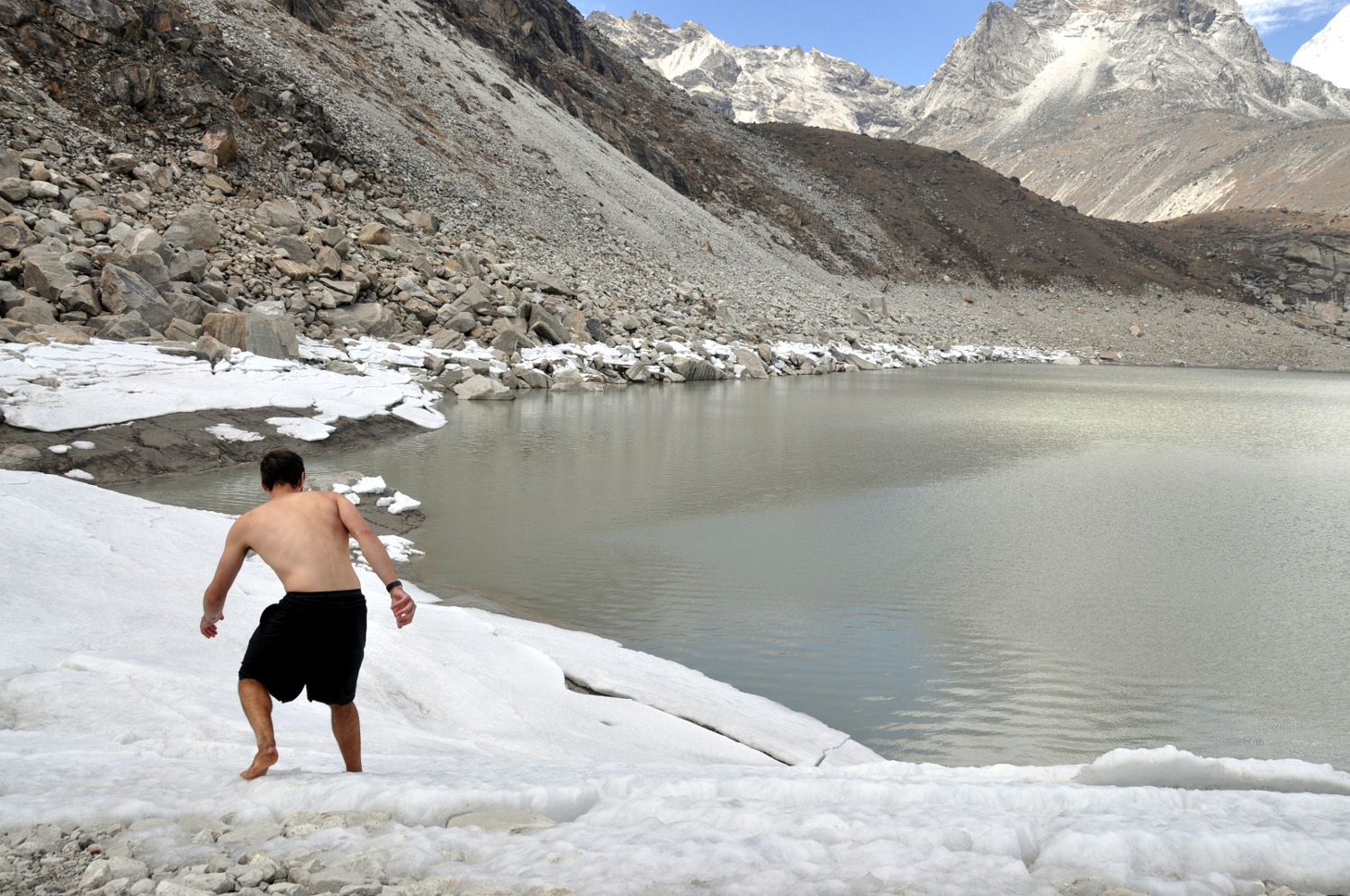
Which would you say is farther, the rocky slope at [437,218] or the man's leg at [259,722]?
the rocky slope at [437,218]

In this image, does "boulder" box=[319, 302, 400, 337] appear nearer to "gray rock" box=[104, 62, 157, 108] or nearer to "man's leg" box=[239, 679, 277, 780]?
"gray rock" box=[104, 62, 157, 108]

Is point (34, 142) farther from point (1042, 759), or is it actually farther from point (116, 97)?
point (1042, 759)

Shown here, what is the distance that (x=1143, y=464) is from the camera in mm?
15359

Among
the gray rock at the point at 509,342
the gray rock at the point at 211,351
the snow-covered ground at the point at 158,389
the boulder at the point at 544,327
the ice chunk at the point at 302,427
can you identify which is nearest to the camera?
the snow-covered ground at the point at 158,389

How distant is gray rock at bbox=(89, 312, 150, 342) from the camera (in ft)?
50.5

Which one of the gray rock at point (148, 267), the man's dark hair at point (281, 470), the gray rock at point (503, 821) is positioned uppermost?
the gray rock at point (148, 267)

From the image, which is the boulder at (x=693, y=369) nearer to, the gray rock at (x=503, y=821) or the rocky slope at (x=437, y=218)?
the rocky slope at (x=437, y=218)

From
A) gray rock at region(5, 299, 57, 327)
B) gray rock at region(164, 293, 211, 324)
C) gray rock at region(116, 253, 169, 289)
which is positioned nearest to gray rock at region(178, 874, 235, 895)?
gray rock at region(5, 299, 57, 327)

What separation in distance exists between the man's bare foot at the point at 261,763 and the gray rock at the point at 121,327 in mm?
15299

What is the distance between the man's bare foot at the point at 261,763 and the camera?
2876 millimetres

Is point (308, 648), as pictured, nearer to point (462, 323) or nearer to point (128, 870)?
point (128, 870)

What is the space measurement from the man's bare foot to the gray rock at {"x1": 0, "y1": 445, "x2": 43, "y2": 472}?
998 cm

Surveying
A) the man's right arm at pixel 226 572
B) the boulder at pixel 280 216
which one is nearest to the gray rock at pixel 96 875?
the man's right arm at pixel 226 572

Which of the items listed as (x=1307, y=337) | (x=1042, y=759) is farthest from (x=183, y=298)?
(x=1307, y=337)
